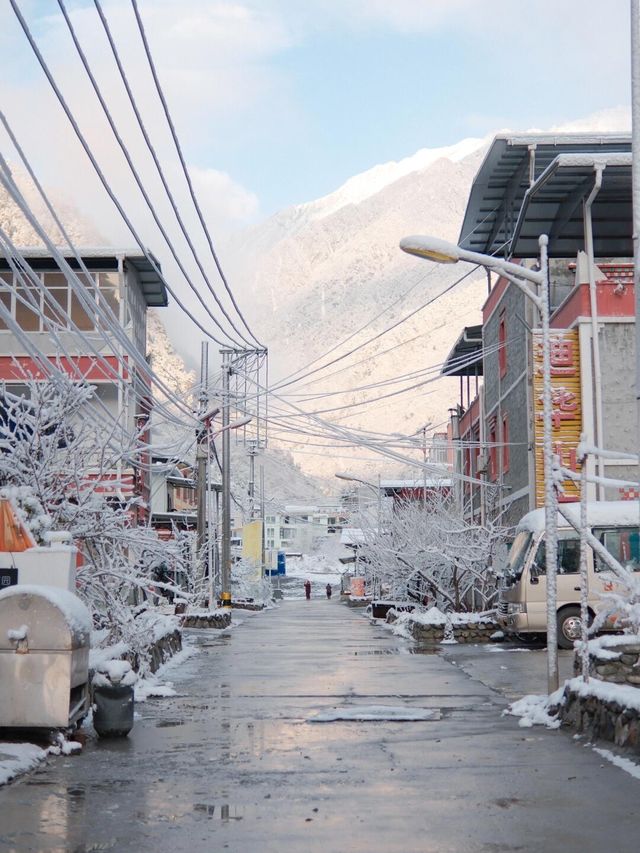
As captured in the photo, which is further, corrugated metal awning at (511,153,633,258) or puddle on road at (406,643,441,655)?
corrugated metal awning at (511,153,633,258)

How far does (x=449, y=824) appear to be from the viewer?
7.97 meters

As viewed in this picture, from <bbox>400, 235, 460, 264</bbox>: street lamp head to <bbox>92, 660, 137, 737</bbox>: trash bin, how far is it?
606 centimetres

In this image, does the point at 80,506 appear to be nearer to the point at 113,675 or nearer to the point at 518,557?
the point at 113,675

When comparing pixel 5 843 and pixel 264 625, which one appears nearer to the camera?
pixel 5 843

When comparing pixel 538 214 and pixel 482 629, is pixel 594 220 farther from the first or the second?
pixel 482 629

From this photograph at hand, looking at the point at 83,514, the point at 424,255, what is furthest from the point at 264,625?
the point at 424,255

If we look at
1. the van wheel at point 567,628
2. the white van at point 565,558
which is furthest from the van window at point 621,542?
the van wheel at point 567,628

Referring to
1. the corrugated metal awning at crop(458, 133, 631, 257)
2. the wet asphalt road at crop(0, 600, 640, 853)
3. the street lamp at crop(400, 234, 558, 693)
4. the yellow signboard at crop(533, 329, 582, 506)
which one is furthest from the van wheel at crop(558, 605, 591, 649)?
the corrugated metal awning at crop(458, 133, 631, 257)

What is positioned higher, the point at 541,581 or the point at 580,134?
the point at 580,134

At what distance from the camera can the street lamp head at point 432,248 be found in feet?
48.5

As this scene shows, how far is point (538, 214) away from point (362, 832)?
3021cm

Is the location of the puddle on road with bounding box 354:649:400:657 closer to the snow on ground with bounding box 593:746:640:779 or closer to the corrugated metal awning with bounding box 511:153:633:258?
the corrugated metal awning with bounding box 511:153:633:258

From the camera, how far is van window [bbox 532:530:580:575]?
84.6ft

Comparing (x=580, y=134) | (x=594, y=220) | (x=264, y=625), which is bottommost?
(x=264, y=625)
